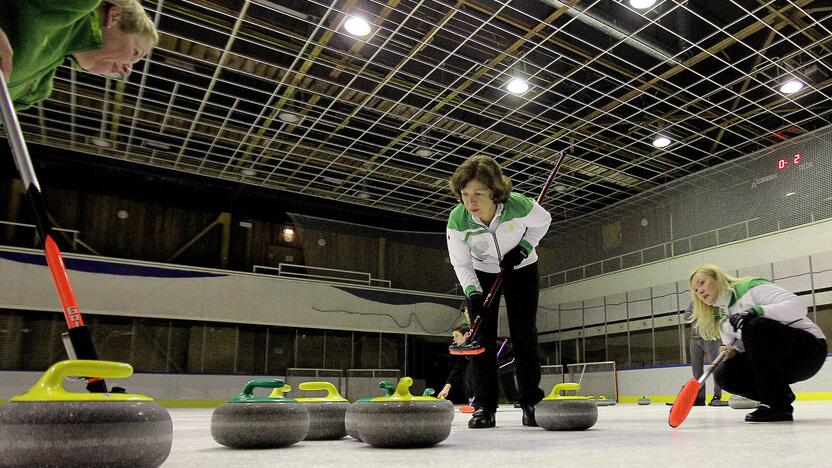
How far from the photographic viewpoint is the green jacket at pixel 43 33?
139 cm

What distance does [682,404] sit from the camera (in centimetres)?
266

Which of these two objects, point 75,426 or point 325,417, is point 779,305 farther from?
point 75,426

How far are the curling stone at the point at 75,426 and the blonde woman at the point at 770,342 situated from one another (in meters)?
2.82

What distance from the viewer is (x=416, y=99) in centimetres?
1071

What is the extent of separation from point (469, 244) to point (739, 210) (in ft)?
35.2

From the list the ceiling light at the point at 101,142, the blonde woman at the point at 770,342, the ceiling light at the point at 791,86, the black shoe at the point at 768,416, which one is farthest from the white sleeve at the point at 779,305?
the ceiling light at the point at 101,142

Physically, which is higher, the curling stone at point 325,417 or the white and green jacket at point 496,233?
the white and green jacket at point 496,233

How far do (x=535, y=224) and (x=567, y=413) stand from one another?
37.1 inches

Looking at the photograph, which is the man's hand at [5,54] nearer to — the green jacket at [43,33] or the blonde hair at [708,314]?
the green jacket at [43,33]

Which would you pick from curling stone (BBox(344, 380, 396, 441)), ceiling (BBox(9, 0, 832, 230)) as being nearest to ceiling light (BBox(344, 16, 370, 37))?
ceiling (BBox(9, 0, 832, 230))

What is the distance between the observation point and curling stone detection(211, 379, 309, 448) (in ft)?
5.21

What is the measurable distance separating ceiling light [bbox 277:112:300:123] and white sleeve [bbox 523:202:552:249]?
9.03 metres

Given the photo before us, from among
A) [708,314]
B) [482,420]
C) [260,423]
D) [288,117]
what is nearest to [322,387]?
[260,423]

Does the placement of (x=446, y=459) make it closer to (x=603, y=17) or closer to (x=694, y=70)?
(x=603, y=17)
